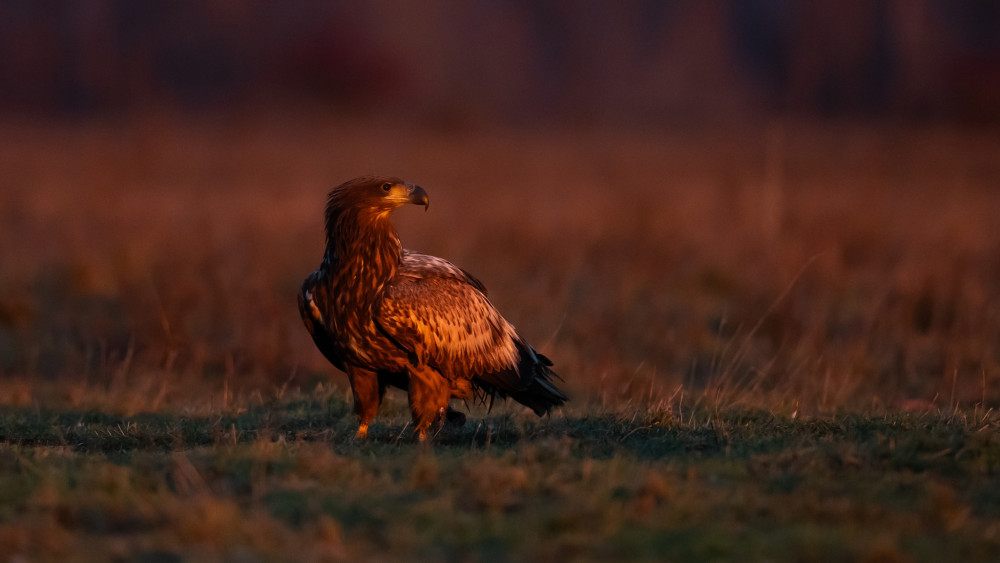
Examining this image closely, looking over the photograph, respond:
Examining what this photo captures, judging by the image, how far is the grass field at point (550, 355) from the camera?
491 centimetres

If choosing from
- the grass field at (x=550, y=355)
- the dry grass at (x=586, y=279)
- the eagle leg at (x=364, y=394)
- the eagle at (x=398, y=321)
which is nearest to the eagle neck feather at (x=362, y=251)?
the eagle at (x=398, y=321)

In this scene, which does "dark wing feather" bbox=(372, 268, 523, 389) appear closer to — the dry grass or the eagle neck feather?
the eagle neck feather

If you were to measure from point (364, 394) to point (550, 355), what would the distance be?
4810mm

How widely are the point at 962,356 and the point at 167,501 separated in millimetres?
8788

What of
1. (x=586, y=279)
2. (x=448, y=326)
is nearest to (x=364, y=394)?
(x=448, y=326)

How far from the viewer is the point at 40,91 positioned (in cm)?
4731

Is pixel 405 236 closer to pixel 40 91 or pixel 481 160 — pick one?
pixel 481 160

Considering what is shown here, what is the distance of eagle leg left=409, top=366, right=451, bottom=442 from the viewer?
7.47 meters

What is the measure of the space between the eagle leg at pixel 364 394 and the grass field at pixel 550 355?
0.16 metres

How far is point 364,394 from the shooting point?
7508mm

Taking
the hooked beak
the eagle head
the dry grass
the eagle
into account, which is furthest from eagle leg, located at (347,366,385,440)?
the dry grass

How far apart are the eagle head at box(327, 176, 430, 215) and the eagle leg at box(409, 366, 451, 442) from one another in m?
1.03

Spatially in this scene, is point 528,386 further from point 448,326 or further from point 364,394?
point 364,394

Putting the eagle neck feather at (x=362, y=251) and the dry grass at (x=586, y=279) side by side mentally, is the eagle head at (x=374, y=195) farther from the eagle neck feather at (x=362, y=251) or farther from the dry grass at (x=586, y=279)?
the dry grass at (x=586, y=279)
